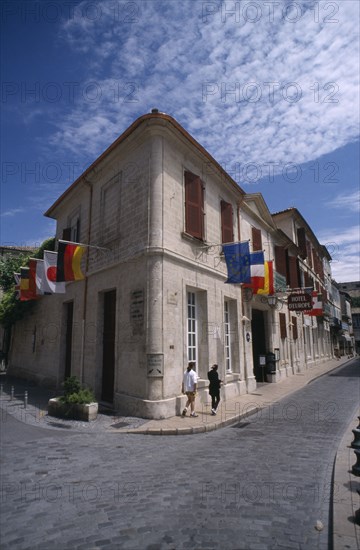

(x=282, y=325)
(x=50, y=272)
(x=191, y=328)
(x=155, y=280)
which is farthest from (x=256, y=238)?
(x=50, y=272)

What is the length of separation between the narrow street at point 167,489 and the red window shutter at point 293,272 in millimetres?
14407

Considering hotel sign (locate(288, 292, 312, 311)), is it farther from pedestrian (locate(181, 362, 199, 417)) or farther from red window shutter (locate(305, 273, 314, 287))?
pedestrian (locate(181, 362, 199, 417))

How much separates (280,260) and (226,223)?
782cm

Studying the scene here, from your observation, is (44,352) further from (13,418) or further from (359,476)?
(359,476)

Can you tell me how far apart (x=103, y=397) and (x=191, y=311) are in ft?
13.4

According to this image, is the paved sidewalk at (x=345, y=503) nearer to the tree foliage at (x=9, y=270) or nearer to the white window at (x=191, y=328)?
the white window at (x=191, y=328)

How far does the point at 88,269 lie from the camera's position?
12.1 metres

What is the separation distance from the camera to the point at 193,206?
1078cm

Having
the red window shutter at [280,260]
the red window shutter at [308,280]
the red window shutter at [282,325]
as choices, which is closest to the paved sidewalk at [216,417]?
the red window shutter at [282,325]

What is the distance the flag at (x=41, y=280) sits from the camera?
11.0 meters

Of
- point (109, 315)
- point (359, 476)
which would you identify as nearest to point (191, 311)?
point (109, 315)

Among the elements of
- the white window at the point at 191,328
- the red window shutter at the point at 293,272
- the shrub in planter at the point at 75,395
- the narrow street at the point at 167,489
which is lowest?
the narrow street at the point at 167,489

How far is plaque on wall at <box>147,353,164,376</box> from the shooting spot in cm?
836

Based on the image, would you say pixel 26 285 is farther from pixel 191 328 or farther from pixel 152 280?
pixel 191 328
